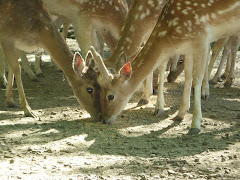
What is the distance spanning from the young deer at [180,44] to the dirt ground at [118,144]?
374 mm

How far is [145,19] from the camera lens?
727 cm

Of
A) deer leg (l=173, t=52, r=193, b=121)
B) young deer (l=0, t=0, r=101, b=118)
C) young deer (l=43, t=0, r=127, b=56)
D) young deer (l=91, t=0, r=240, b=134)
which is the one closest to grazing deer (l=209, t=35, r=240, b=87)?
young deer (l=43, t=0, r=127, b=56)

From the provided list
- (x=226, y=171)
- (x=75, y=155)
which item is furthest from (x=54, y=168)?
(x=226, y=171)

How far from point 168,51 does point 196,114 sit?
35.0 inches

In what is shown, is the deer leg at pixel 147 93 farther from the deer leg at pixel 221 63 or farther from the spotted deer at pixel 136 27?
the deer leg at pixel 221 63

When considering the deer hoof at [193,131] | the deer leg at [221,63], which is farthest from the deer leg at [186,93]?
the deer leg at [221,63]

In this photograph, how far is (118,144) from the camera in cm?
543

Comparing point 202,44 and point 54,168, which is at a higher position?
point 202,44

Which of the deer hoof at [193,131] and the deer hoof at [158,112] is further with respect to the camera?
the deer hoof at [158,112]

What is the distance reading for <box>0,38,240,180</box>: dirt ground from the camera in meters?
4.46

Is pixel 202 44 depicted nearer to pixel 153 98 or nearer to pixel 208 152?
pixel 208 152

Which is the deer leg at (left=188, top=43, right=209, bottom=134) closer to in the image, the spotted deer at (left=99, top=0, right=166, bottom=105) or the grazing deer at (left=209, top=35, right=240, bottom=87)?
the spotted deer at (left=99, top=0, right=166, bottom=105)

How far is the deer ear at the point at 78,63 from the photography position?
6.38m

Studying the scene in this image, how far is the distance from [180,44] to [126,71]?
77cm
